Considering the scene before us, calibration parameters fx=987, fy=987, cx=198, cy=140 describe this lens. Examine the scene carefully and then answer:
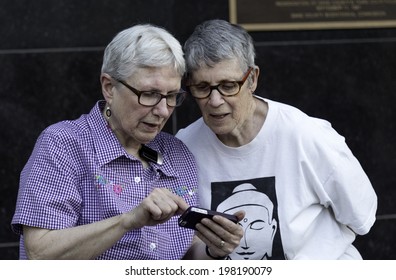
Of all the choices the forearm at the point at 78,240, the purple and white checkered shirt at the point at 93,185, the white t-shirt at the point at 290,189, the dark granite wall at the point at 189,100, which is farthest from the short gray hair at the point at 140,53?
the dark granite wall at the point at 189,100

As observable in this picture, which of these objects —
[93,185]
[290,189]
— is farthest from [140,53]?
[290,189]

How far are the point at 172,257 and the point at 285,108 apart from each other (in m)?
0.92

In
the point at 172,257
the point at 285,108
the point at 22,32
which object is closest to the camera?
the point at 172,257

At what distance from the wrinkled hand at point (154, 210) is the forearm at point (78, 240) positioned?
0.05 meters

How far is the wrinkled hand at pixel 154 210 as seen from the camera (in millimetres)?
3984

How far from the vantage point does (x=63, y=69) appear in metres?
6.25

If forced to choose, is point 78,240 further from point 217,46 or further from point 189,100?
point 189,100

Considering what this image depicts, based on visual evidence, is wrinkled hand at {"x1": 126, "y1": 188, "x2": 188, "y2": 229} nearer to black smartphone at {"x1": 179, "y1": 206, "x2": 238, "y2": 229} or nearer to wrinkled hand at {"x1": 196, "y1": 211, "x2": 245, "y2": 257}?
black smartphone at {"x1": 179, "y1": 206, "x2": 238, "y2": 229}

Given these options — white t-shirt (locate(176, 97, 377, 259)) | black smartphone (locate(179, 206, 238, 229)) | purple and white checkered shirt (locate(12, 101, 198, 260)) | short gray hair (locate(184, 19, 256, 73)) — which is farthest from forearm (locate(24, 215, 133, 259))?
short gray hair (locate(184, 19, 256, 73))

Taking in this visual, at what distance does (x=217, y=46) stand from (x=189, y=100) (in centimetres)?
185

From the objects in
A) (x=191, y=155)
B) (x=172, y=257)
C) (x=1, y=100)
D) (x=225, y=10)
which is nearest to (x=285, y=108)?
(x=191, y=155)

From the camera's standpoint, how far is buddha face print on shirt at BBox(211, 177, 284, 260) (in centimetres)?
457

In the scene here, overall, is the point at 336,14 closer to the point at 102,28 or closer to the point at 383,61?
the point at 383,61

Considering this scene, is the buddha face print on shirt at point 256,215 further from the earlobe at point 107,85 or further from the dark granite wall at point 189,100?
the dark granite wall at point 189,100
